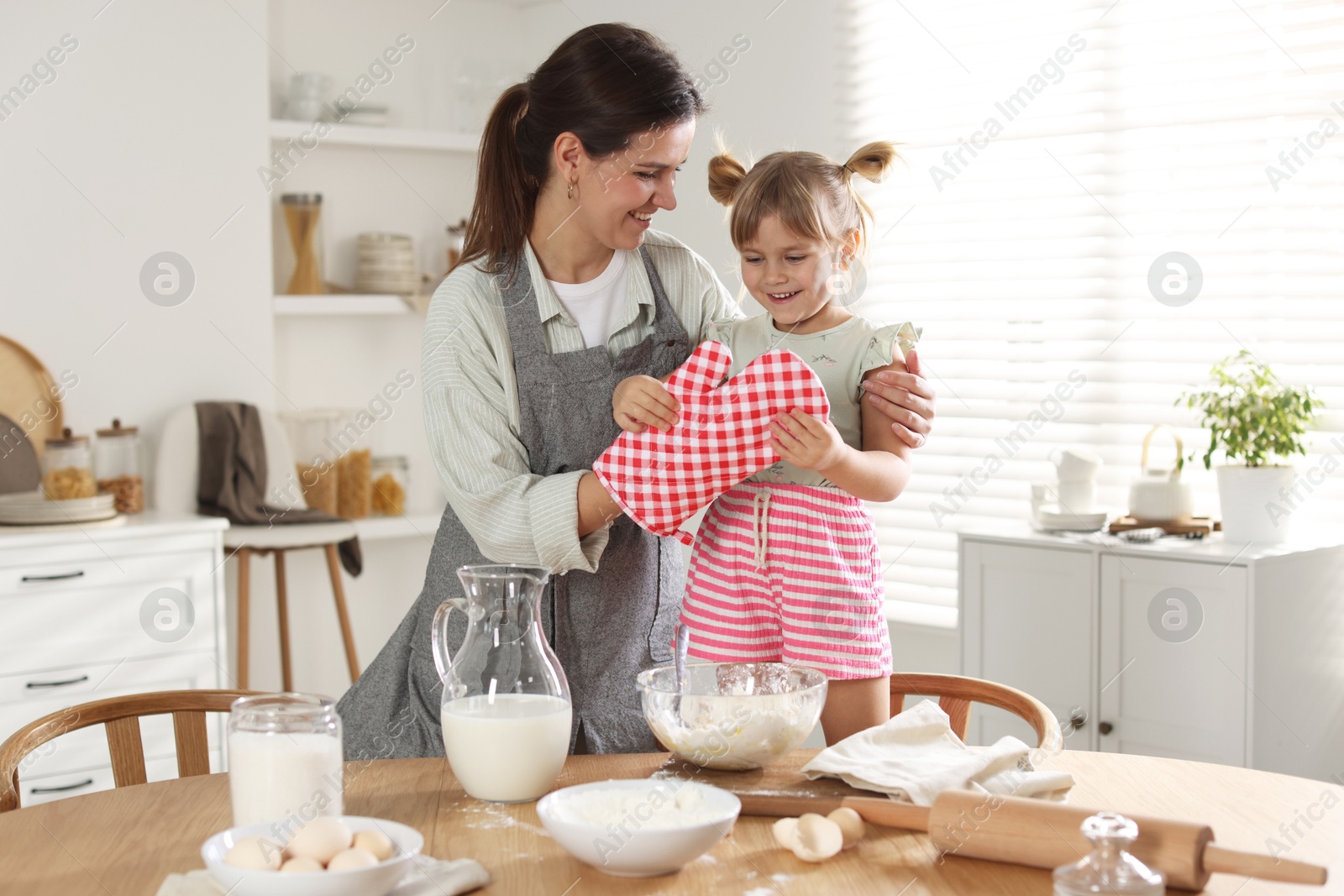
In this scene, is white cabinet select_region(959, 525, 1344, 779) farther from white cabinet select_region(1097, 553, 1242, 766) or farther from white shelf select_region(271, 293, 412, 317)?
white shelf select_region(271, 293, 412, 317)

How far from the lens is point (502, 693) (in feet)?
4.07

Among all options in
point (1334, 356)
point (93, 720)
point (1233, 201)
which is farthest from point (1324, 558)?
point (93, 720)

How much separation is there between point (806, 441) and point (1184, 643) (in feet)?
5.67

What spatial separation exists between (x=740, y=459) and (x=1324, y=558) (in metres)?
1.96

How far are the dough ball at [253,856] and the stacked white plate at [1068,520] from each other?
2.41m

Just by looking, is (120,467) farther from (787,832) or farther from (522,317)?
(787,832)

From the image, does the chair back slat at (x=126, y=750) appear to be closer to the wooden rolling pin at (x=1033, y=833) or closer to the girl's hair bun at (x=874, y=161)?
the wooden rolling pin at (x=1033, y=833)

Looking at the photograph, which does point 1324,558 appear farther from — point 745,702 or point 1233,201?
point 745,702

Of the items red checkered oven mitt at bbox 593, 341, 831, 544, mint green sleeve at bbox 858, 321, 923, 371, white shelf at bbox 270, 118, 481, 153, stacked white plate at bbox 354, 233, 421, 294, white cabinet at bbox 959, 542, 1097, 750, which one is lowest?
white cabinet at bbox 959, 542, 1097, 750

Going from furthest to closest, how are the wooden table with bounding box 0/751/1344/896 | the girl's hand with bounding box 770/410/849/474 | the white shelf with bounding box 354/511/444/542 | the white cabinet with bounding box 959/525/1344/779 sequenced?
1. the white shelf with bounding box 354/511/444/542
2. the white cabinet with bounding box 959/525/1344/779
3. the girl's hand with bounding box 770/410/849/474
4. the wooden table with bounding box 0/751/1344/896

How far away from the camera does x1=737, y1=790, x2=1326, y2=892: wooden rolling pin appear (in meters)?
0.99

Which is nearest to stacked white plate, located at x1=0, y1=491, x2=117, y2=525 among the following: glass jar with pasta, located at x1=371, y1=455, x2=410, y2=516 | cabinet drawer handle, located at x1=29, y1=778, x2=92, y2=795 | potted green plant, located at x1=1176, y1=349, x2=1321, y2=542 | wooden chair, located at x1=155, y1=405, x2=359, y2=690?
wooden chair, located at x1=155, y1=405, x2=359, y2=690

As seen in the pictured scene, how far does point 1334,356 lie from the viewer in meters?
2.87

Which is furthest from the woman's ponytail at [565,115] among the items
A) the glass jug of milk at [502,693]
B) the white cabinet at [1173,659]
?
the white cabinet at [1173,659]
